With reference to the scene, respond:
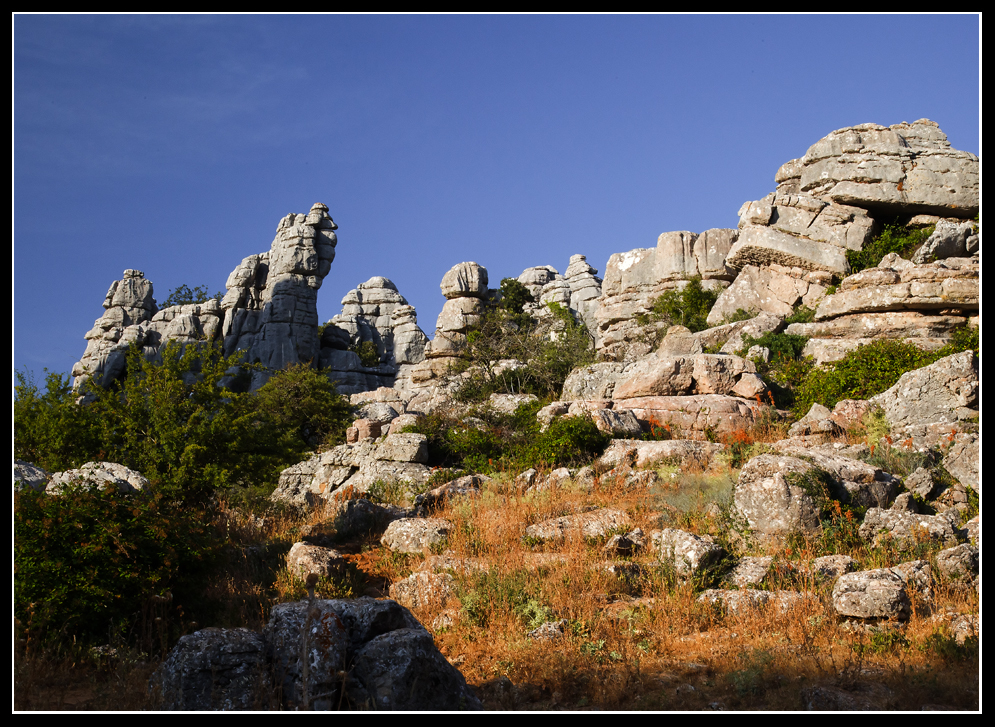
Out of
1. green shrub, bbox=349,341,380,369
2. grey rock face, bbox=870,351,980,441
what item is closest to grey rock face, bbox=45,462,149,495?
grey rock face, bbox=870,351,980,441

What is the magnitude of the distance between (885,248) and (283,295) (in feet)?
115

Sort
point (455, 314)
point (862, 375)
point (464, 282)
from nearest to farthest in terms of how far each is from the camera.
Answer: point (862, 375), point (455, 314), point (464, 282)

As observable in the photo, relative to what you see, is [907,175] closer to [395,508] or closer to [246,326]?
[395,508]

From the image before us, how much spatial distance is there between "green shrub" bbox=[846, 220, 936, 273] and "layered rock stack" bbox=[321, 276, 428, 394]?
27064 mm

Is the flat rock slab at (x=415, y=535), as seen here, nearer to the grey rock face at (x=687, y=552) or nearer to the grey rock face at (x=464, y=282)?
the grey rock face at (x=687, y=552)

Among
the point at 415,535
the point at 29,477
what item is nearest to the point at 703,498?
the point at 415,535

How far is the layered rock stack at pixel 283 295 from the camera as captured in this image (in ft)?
149

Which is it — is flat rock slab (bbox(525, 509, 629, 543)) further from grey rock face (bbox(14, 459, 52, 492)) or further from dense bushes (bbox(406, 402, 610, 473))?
grey rock face (bbox(14, 459, 52, 492))

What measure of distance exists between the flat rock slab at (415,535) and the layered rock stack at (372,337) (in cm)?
3087

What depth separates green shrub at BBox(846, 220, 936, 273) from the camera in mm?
24578

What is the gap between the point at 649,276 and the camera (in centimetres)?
3125

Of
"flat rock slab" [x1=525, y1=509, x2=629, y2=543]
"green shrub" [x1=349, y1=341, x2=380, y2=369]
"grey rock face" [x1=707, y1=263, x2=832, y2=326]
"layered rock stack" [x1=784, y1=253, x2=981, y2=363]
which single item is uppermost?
"green shrub" [x1=349, y1=341, x2=380, y2=369]

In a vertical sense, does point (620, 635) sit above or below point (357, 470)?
below

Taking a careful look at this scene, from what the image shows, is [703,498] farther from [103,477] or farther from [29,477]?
[29,477]
